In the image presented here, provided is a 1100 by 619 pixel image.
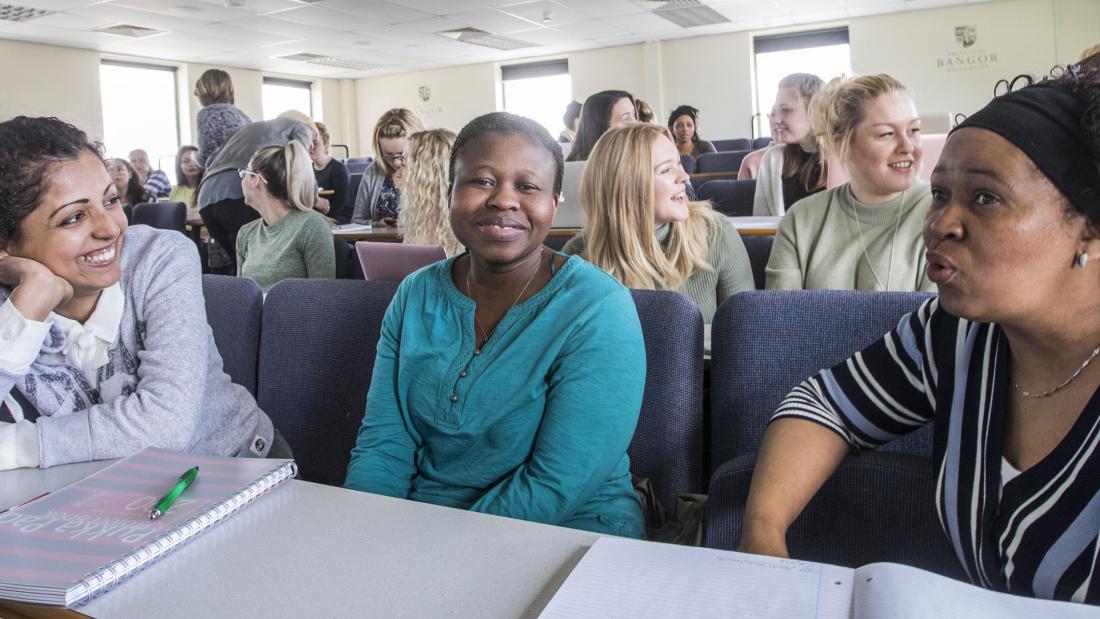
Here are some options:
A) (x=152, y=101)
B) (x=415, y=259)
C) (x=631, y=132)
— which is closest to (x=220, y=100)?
(x=415, y=259)

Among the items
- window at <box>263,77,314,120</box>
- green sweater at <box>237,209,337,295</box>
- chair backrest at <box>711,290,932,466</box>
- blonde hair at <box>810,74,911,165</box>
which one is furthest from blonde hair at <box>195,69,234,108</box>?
window at <box>263,77,314,120</box>

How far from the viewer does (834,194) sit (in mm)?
2533

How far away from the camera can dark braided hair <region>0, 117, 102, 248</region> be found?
132cm

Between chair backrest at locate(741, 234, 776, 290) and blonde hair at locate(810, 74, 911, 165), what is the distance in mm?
473

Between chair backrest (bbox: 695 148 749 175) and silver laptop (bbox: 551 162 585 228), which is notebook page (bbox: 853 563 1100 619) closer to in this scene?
silver laptop (bbox: 551 162 585 228)

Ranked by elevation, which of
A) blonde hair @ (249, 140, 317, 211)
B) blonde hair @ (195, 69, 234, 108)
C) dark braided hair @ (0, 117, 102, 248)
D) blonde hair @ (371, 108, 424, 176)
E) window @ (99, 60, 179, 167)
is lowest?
dark braided hair @ (0, 117, 102, 248)

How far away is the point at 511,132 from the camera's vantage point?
4.81 ft

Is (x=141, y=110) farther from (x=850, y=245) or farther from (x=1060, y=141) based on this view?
(x=1060, y=141)

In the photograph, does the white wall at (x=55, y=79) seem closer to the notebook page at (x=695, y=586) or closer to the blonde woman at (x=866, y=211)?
the blonde woman at (x=866, y=211)

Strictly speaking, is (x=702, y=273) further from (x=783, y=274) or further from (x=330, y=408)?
(x=330, y=408)

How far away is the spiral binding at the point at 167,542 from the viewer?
80cm

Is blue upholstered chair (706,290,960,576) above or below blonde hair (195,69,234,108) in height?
below

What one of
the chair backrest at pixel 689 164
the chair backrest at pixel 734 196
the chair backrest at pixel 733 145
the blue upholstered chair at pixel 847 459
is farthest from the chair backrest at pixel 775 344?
the chair backrest at pixel 733 145

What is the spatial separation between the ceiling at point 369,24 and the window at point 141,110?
52 centimetres
